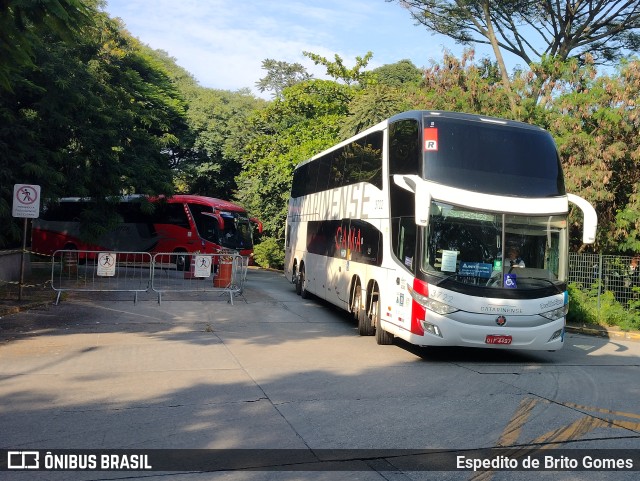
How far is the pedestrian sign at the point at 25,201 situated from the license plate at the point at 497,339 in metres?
10.9

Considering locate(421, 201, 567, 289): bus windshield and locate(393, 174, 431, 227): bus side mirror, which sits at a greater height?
locate(393, 174, 431, 227): bus side mirror

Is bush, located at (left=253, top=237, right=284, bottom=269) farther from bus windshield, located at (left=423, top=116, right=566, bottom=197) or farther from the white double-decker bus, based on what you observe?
bus windshield, located at (left=423, top=116, right=566, bottom=197)

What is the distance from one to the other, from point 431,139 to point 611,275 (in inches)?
385

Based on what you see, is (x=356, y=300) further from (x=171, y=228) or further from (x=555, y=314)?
(x=171, y=228)

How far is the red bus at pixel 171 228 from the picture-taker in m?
30.1

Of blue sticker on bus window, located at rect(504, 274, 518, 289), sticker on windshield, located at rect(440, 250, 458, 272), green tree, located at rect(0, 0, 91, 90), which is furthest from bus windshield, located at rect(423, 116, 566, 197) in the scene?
green tree, located at rect(0, 0, 91, 90)

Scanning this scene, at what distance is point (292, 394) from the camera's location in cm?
806

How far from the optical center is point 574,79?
20.4 metres

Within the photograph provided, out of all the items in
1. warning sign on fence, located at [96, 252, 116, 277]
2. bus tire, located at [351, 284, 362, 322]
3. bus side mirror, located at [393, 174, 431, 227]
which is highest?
bus side mirror, located at [393, 174, 431, 227]

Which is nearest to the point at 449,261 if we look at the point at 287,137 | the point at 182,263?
the point at 182,263

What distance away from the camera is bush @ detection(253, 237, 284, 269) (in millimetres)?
38781

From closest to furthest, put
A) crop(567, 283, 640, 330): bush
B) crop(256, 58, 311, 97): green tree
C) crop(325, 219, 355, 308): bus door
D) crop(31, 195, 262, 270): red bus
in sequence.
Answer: crop(325, 219, 355, 308): bus door, crop(567, 283, 640, 330): bush, crop(31, 195, 262, 270): red bus, crop(256, 58, 311, 97): green tree

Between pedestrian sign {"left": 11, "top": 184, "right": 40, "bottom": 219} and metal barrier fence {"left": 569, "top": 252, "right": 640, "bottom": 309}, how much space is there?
14.3 meters

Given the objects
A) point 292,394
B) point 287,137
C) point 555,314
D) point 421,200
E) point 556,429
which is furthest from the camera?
point 287,137
